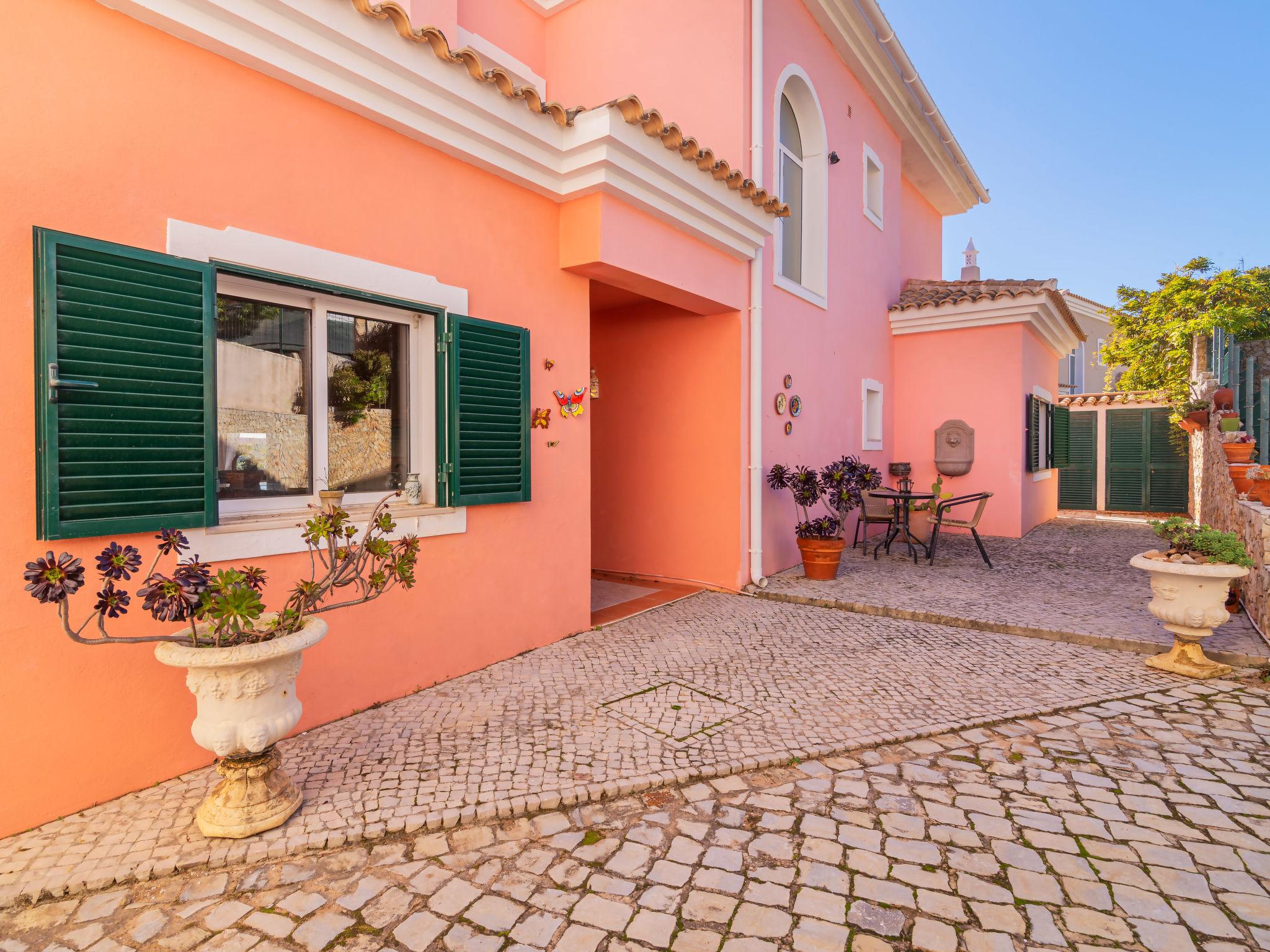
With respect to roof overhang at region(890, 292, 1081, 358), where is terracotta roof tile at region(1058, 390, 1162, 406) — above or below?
below

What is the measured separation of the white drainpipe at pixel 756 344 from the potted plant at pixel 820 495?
1.29 feet

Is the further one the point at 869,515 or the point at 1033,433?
the point at 1033,433

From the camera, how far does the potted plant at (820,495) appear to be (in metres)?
7.32

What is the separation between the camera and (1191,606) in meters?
4.54

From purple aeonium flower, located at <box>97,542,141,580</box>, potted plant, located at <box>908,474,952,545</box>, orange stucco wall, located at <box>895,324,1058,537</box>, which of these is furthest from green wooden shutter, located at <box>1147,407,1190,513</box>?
purple aeonium flower, located at <box>97,542,141,580</box>

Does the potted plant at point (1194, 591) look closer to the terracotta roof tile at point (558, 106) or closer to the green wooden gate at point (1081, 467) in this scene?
the terracotta roof tile at point (558, 106)

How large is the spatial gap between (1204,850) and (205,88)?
214 inches

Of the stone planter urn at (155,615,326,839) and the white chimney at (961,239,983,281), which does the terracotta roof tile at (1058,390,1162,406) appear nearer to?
the white chimney at (961,239,983,281)

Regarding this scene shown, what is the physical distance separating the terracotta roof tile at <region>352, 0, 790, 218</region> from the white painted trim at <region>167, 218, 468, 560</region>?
1268 mm

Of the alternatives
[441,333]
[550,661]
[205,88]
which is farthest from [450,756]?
[205,88]

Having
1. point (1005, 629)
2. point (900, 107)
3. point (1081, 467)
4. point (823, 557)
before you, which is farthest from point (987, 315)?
point (1081, 467)

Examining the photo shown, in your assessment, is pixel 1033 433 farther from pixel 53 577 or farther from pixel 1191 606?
pixel 53 577

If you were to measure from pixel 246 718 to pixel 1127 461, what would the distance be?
1717 centimetres

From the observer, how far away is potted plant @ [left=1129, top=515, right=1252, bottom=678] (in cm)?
448
